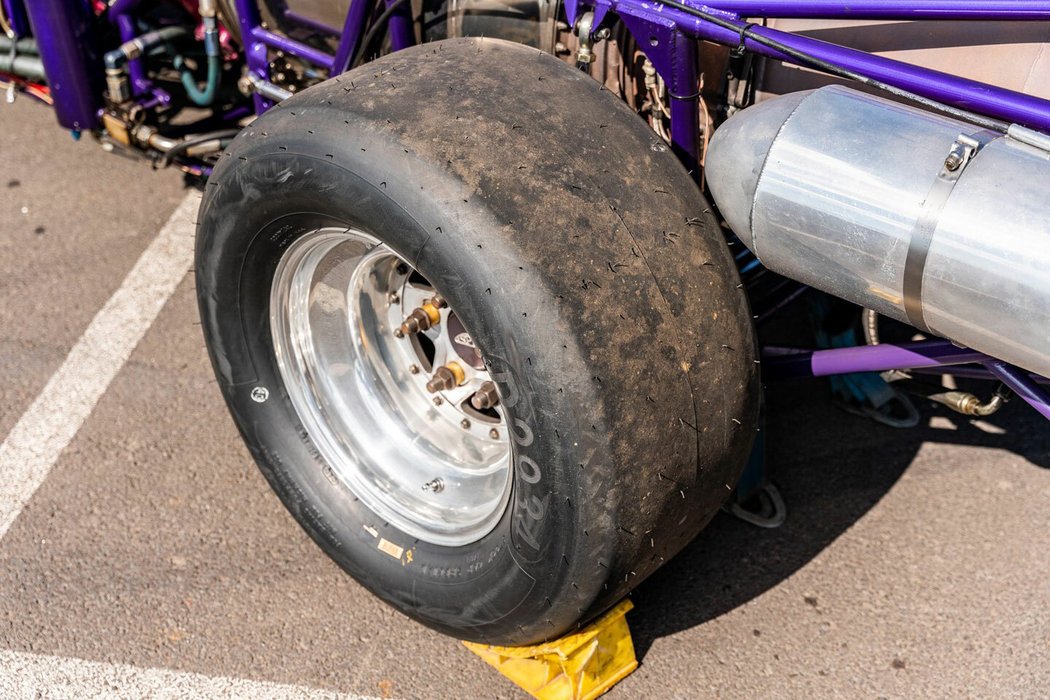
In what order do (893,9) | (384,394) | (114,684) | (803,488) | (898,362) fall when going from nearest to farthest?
1. (893,9)
2. (898,362)
3. (114,684)
4. (384,394)
5. (803,488)

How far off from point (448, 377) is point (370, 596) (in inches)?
21.5

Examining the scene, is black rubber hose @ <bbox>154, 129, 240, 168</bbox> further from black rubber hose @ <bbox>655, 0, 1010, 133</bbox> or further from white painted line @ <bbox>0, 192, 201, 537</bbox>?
black rubber hose @ <bbox>655, 0, 1010, 133</bbox>

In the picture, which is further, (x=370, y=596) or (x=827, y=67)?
(x=370, y=596)

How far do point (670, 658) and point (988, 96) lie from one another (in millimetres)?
1312

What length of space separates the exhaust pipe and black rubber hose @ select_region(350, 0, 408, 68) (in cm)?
91

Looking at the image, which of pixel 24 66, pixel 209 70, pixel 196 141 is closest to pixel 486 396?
pixel 196 141

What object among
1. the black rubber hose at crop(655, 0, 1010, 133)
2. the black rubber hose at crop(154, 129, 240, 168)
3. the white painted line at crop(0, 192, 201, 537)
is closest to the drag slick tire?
the black rubber hose at crop(655, 0, 1010, 133)

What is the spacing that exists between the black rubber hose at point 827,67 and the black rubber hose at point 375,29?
0.68m

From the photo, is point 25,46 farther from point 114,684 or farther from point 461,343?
point 114,684

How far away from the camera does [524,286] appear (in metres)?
1.66

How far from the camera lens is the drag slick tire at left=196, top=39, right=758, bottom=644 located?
1684mm

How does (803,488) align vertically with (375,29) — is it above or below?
below

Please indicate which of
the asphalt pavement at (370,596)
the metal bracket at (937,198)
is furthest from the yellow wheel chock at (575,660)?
the metal bracket at (937,198)

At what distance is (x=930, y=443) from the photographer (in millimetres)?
2803
